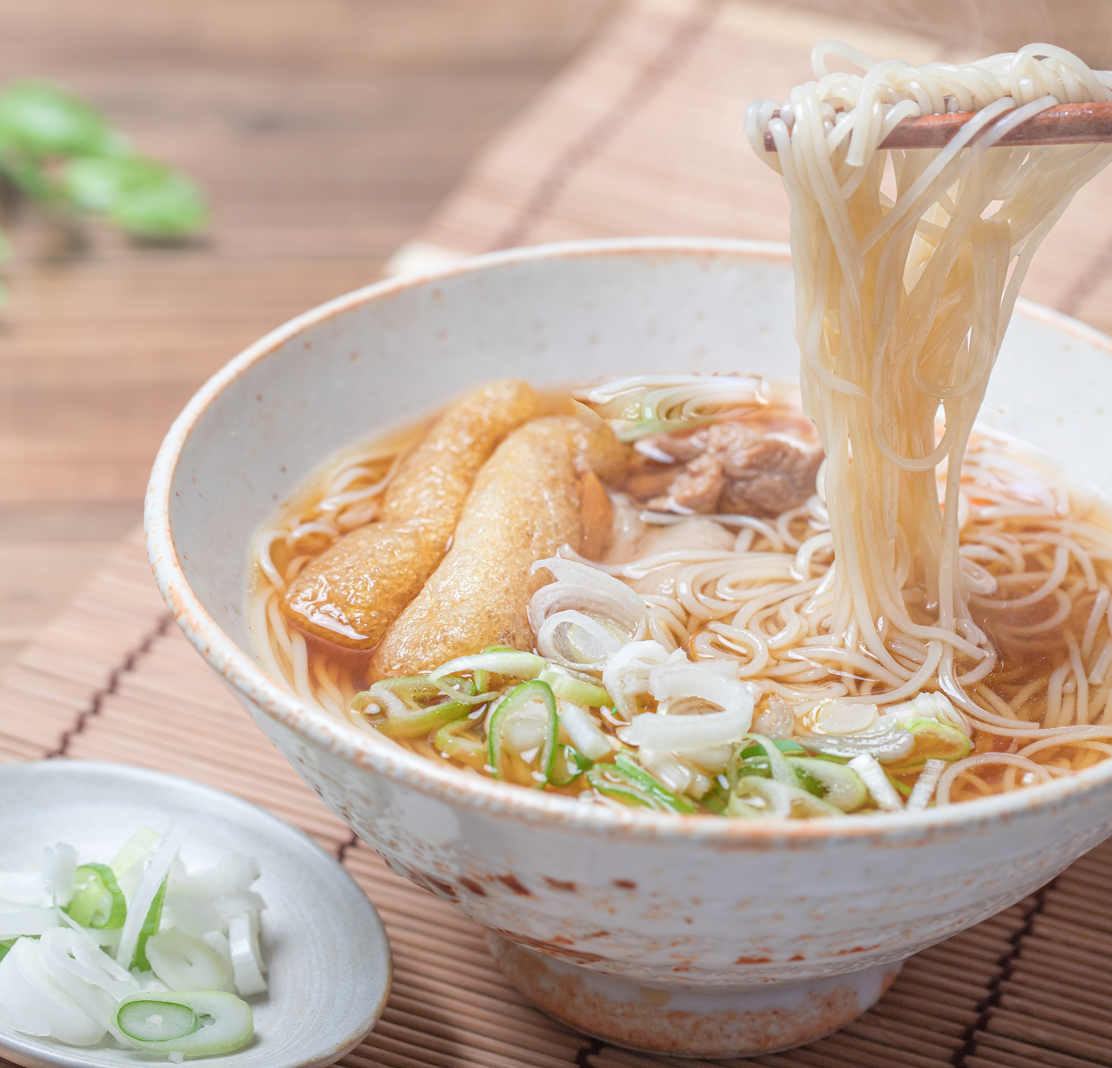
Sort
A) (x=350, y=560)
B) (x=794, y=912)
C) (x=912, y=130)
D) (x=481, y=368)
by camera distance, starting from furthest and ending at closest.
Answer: (x=481, y=368), (x=350, y=560), (x=912, y=130), (x=794, y=912)

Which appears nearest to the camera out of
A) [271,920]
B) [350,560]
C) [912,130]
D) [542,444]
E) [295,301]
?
[912,130]

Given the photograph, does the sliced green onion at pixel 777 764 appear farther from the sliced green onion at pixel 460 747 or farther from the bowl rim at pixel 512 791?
the sliced green onion at pixel 460 747

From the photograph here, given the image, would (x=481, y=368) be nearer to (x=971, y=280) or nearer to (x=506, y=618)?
(x=506, y=618)

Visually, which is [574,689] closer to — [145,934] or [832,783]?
[832,783]

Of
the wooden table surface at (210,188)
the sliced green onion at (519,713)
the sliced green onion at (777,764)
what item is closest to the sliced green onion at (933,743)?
the sliced green onion at (777,764)

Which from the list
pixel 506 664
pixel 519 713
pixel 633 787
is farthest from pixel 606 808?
pixel 506 664

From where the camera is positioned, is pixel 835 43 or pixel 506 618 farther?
pixel 506 618

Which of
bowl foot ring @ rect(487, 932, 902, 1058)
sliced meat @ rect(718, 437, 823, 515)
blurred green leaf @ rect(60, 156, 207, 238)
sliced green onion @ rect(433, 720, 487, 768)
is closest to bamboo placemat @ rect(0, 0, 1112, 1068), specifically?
bowl foot ring @ rect(487, 932, 902, 1058)

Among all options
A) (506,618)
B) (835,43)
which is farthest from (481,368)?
(835,43)
